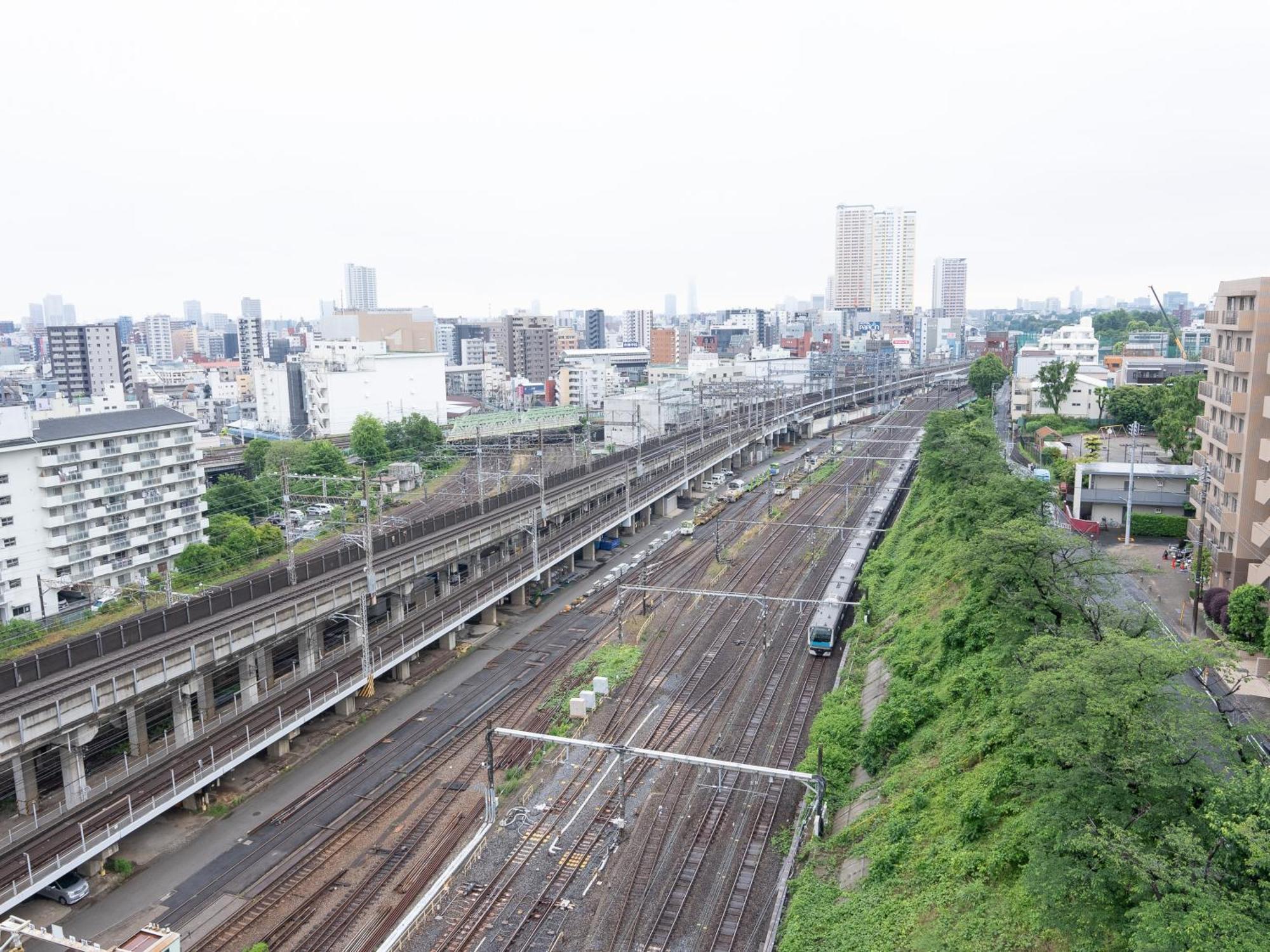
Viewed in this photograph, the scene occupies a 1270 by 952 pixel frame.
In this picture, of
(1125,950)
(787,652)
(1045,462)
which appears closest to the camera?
(1125,950)

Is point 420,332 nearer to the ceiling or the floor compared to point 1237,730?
nearer to the ceiling

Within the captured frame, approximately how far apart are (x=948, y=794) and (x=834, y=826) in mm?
3082

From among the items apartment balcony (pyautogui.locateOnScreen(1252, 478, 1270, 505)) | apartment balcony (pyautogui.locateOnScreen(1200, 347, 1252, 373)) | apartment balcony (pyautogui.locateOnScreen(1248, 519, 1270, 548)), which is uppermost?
apartment balcony (pyautogui.locateOnScreen(1200, 347, 1252, 373))

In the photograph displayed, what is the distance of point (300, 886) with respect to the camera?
18.5 m

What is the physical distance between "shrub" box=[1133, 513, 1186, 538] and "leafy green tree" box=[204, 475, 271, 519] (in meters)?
45.2

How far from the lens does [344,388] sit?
79812 millimetres

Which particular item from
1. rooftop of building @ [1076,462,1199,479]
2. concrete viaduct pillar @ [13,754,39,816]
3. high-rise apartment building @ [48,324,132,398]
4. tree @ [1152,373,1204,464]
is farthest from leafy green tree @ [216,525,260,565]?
high-rise apartment building @ [48,324,132,398]

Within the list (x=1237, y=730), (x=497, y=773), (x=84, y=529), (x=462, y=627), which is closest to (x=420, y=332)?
(x=84, y=529)

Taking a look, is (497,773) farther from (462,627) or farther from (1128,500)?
(1128,500)

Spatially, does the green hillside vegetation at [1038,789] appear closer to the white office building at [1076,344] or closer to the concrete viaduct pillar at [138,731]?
the concrete viaduct pillar at [138,731]

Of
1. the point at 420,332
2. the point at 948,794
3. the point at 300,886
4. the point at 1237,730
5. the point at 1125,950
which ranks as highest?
the point at 420,332

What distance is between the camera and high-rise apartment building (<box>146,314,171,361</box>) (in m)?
186

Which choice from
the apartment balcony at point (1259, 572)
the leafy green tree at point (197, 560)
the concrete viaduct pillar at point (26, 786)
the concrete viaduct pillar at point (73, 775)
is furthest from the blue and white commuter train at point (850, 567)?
the leafy green tree at point (197, 560)

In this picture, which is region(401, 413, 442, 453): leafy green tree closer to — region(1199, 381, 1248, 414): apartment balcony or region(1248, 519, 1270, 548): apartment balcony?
region(1199, 381, 1248, 414): apartment balcony
